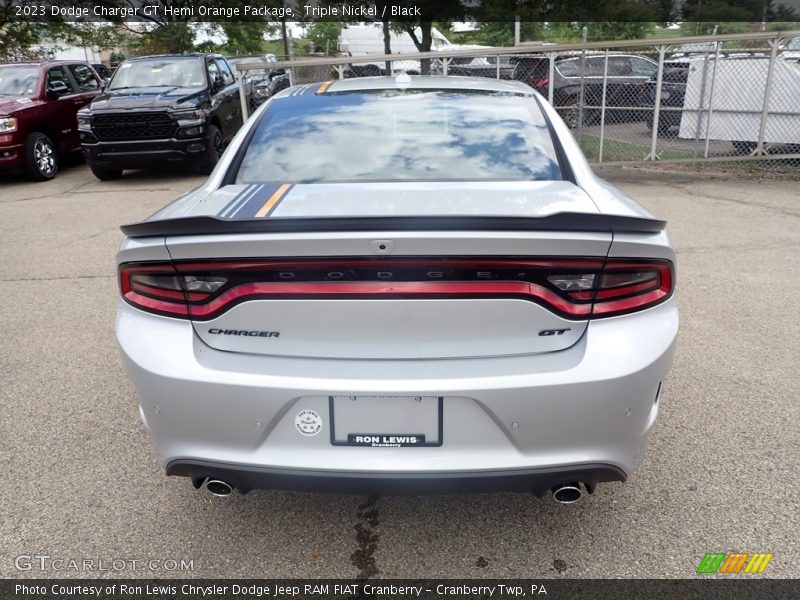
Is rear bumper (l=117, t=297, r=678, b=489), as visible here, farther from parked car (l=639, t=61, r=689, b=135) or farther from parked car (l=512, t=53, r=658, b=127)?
parked car (l=639, t=61, r=689, b=135)

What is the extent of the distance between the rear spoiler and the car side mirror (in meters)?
11.1

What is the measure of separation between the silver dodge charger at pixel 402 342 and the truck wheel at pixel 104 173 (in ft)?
31.0

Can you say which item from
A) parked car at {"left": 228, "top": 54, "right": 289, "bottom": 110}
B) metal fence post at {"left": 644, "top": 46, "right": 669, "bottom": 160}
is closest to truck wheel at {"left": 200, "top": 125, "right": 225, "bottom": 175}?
parked car at {"left": 228, "top": 54, "right": 289, "bottom": 110}

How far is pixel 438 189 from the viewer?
7.86ft

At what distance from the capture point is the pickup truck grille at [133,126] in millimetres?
9883

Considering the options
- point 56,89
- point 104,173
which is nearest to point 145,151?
point 104,173

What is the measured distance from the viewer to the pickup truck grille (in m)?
9.88

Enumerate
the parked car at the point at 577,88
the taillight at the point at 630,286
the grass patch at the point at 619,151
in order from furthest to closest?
the grass patch at the point at 619,151 → the parked car at the point at 577,88 → the taillight at the point at 630,286

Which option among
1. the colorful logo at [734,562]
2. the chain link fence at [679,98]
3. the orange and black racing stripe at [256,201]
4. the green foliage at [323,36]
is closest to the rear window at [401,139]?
the orange and black racing stripe at [256,201]

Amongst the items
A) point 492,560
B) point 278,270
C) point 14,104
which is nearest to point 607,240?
point 278,270

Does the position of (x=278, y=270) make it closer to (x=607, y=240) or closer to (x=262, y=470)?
(x=262, y=470)

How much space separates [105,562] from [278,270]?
4.40 feet

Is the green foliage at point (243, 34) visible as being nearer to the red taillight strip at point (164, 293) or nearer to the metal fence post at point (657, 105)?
the metal fence post at point (657, 105)

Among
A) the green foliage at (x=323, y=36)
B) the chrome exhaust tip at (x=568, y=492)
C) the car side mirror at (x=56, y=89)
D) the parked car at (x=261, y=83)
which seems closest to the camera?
the chrome exhaust tip at (x=568, y=492)
